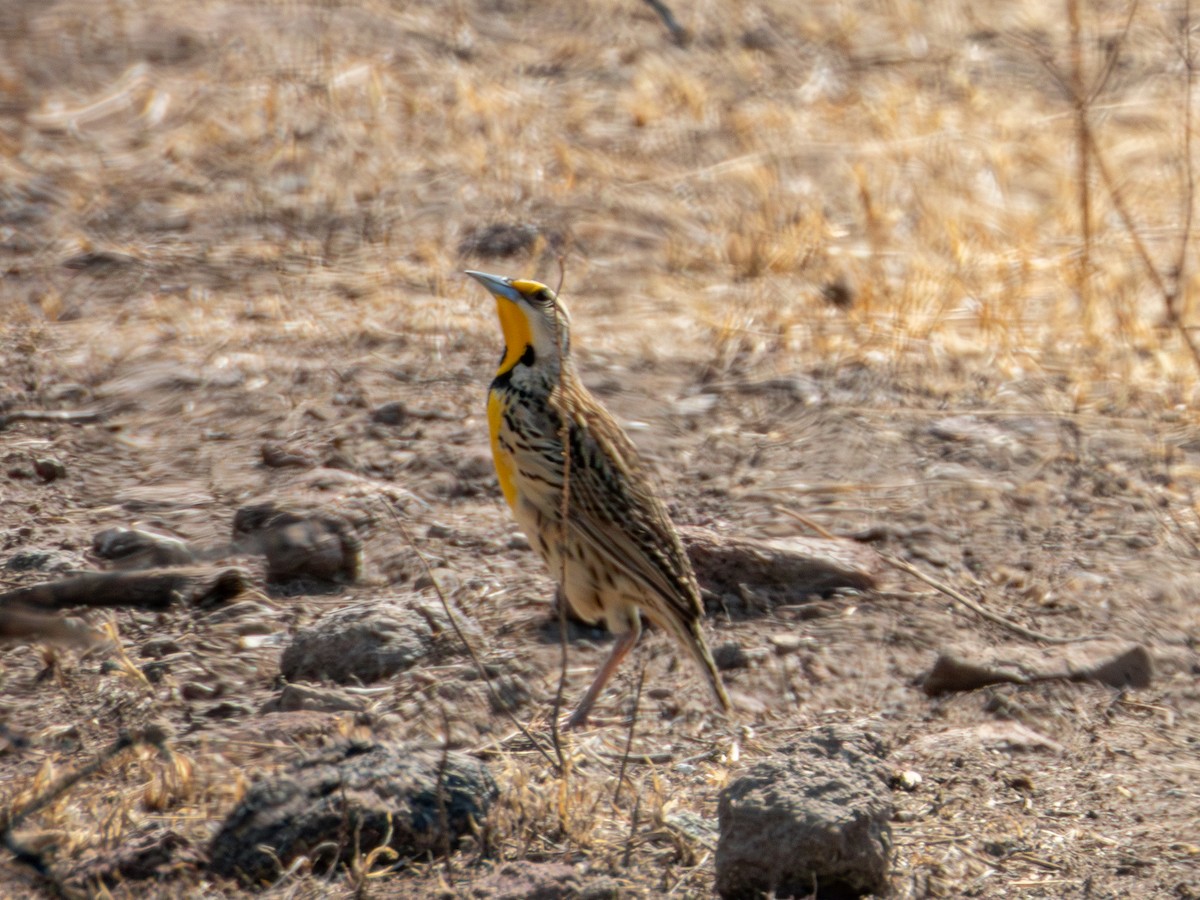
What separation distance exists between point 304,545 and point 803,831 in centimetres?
260

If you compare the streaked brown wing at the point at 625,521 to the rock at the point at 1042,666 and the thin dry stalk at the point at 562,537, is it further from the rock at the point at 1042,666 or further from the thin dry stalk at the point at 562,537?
the rock at the point at 1042,666

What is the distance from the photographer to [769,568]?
20.6 ft

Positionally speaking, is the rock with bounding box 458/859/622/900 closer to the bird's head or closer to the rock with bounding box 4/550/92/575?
the bird's head

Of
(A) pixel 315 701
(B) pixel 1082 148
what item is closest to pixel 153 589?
(A) pixel 315 701

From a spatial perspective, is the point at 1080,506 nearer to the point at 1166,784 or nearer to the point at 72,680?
the point at 1166,784

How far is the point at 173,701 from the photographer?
5289mm

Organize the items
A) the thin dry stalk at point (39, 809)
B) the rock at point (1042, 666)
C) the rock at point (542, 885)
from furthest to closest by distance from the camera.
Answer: the rock at point (1042, 666) < the rock at point (542, 885) < the thin dry stalk at point (39, 809)

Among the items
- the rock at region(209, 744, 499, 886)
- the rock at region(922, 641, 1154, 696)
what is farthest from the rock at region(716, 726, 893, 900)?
the rock at region(922, 641, 1154, 696)

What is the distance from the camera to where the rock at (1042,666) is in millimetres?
5609

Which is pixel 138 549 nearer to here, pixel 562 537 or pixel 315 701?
pixel 315 701

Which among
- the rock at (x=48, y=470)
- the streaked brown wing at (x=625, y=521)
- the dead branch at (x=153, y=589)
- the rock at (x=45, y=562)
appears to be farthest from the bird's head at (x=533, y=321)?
the rock at (x=48, y=470)

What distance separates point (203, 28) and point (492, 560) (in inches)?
259

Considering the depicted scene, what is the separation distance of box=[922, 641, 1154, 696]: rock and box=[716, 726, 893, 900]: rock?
1.38 m

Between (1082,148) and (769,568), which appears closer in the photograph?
(769,568)
